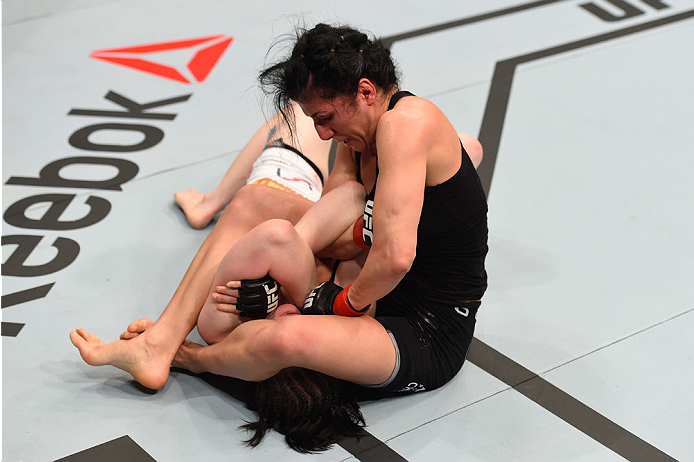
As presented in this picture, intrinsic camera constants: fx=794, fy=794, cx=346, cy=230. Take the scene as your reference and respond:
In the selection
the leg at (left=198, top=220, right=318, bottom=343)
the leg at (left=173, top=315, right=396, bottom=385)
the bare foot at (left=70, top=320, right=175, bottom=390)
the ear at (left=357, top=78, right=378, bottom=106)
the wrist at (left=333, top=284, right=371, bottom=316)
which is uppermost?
the ear at (left=357, top=78, right=378, bottom=106)

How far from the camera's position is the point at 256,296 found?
2145 mm

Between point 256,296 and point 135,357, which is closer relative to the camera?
point 256,296

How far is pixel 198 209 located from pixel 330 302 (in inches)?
42.0

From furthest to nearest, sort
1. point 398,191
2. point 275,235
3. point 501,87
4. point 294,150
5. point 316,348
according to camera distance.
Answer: point 501,87
point 294,150
point 275,235
point 316,348
point 398,191

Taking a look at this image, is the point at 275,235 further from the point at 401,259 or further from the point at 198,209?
the point at 198,209

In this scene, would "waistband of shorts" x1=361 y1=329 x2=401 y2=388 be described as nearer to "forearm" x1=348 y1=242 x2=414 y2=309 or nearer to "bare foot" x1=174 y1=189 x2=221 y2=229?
"forearm" x1=348 y1=242 x2=414 y2=309

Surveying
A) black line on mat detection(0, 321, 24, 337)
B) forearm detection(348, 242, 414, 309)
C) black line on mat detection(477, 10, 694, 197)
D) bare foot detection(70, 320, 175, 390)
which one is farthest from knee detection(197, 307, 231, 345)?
black line on mat detection(477, 10, 694, 197)

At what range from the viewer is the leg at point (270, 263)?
6.95 ft

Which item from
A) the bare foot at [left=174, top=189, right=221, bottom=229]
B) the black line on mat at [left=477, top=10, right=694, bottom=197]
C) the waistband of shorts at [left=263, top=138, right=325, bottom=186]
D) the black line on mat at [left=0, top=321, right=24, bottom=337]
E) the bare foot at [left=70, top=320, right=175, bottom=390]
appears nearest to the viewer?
the bare foot at [left=70, top=320, right=175, bottom=390]

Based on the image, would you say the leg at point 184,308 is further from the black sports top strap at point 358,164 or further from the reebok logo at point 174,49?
the reebok logo at point 174,49

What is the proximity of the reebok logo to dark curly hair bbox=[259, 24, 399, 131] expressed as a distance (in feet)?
7.36

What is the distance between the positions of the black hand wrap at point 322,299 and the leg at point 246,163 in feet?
2.46

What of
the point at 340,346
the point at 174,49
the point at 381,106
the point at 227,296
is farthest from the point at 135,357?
the point at 174,49

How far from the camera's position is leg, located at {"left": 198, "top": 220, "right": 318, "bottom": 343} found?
2.12 meters
